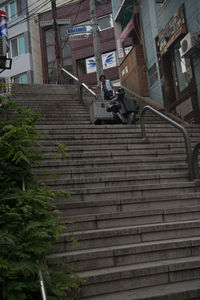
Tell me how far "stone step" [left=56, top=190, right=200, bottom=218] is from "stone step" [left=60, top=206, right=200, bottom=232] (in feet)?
0.36

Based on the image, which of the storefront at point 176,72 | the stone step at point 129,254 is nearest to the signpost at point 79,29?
the storefront at point 176,72

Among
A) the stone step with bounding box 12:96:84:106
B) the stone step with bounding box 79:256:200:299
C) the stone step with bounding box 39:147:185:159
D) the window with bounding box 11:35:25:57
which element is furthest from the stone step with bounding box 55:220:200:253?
the window with bounding box 11:35:25:57

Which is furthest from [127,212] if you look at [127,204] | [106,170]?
[106,170]

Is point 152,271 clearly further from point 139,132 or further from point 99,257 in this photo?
point 139,132

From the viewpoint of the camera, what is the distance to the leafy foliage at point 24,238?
293cm

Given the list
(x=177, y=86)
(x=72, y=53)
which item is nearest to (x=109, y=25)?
(x=72, y=53)

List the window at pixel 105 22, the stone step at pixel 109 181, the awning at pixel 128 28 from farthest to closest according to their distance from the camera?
the window at pixel 105 22
the awning at pixel 128 28
the stone step at pixel 109 181

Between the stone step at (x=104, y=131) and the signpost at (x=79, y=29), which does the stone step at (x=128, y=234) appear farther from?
the signpost at (x=79, y=29)

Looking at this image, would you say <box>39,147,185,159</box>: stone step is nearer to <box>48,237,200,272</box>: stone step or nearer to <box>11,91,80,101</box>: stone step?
<box>48,237,200,272</box>: stone step

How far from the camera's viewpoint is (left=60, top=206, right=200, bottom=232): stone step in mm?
4332

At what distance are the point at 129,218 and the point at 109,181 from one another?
1048mm

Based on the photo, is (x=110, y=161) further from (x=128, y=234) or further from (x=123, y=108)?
(x=123, y=108)

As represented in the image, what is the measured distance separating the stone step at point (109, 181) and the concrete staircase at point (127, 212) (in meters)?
0.02

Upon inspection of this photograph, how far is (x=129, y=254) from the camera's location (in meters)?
3.85
